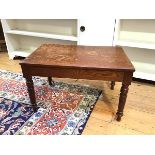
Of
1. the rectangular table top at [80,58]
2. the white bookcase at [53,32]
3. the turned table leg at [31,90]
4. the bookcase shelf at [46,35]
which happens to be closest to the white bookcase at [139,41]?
the white bookcase at [53,32]

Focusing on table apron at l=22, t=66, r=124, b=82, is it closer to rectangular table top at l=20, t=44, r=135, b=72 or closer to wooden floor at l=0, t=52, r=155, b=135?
rectangular table top at l=20, t=44, r=135, b=72

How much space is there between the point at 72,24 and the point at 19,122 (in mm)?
1521

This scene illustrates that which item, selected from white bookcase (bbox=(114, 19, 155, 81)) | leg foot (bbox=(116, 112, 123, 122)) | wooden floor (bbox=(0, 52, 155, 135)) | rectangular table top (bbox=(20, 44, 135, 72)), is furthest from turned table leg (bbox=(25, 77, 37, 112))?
white bookcase (bbox=(114, 19, 155, 81))

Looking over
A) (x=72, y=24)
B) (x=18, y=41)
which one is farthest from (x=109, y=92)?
(x=18, y=41)

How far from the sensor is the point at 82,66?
1.31 metres

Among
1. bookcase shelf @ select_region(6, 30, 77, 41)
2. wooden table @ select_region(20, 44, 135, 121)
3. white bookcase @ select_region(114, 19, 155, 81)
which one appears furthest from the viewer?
bookcase shelf @ select_region(6, 30, 77, 41)

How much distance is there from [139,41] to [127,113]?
950mm

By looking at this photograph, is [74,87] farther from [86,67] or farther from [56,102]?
[86,67]

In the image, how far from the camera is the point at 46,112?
64.4 inches

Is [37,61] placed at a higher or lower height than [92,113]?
higher

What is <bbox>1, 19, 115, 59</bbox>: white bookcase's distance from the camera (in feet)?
6.56

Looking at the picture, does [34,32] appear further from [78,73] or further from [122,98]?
[122,98]

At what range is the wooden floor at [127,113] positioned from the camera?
144 cm

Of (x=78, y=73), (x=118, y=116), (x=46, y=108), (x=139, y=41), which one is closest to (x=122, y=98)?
(x=118, y=116)
